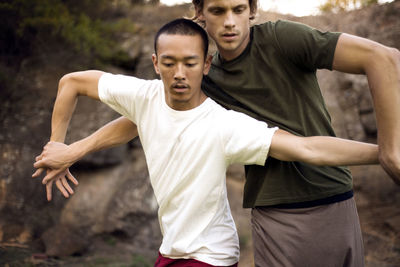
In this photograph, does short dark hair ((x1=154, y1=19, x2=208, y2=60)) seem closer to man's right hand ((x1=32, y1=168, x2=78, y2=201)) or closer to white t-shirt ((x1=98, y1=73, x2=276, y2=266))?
white t-shirt ((x1=98, y1=73, x2=276, y2=266))

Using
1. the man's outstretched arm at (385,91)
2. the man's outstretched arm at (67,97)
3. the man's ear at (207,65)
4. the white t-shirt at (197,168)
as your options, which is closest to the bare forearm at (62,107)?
the man's outstretched arm at (67,97)

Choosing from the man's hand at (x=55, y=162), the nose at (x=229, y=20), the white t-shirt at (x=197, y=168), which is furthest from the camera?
the man's hand at (x=55, y=162)

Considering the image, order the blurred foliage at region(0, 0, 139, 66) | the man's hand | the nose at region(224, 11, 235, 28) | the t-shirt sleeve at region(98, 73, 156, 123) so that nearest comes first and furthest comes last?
1. the nose at region(224, 11, 235, 28)
2. the t-shirt sleeve at region(98, 73, 156, 123)
3. the man's hand
4. the blurred foliage at region(0, 0, 139, 66)

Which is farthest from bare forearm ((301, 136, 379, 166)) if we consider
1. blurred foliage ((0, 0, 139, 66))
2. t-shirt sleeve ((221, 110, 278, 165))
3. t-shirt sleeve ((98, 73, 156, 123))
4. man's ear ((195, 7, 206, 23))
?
blurred foliage ((0, 0, 139, 66))

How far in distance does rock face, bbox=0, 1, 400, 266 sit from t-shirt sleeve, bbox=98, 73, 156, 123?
3064 millimetres

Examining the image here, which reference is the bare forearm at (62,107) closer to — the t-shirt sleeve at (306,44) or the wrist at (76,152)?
the wrist at (76,152)

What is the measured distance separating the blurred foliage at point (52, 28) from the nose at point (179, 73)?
3778 mm

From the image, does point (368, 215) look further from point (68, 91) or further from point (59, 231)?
point (68, 91)

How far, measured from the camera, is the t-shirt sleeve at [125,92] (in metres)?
2.18

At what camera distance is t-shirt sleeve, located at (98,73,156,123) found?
2.18 m

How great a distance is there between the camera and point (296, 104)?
2.03m

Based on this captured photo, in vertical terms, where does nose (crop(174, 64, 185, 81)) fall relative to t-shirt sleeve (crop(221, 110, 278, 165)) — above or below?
above

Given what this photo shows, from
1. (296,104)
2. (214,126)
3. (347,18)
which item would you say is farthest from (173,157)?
(347,18)

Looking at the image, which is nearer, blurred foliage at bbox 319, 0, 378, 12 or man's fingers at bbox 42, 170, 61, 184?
man's fingers at bbox 42, 170, 61, 184
